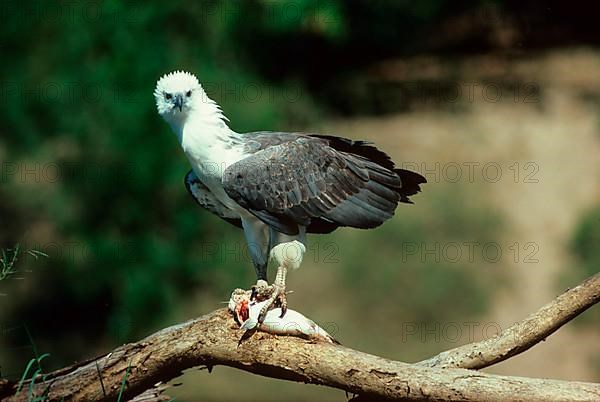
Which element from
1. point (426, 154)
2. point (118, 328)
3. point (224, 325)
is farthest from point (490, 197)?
point (224, 325)

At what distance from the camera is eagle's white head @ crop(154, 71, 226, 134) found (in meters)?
6.30

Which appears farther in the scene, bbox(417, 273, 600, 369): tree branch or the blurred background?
the blurred background

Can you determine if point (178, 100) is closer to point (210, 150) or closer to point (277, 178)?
point (210, 150)

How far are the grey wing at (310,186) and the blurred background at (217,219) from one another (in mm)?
7008

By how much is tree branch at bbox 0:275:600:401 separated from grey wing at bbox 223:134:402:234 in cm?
110

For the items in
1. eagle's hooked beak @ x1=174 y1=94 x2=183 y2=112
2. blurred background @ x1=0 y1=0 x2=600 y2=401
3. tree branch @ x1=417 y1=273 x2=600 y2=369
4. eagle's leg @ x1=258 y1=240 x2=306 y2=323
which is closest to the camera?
tree branch @ x1=417 y1=273 x2=600 y2=369

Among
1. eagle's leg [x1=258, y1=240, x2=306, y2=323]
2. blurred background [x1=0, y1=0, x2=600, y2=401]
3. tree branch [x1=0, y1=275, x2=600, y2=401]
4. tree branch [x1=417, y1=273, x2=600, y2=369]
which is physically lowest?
tree branch [x1=0, y1=275, x2=600, y2=401]

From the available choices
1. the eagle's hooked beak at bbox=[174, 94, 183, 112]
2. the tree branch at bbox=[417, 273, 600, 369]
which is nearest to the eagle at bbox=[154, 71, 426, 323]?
the eagle's hooked beak at bbox=[174, 94, 183, 112]

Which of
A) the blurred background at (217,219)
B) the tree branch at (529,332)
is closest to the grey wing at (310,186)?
the tree branch at (529,332)

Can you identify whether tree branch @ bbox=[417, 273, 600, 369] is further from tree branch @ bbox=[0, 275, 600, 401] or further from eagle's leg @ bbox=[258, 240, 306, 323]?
eagle's leg @ bbox=[258, 240, 306, 323]

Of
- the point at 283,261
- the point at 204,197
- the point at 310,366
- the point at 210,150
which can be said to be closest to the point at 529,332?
the point at 310,366

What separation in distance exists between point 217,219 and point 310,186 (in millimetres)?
7977

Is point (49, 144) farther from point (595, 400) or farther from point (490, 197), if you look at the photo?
point (595, 400)

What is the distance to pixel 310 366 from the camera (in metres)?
5.02
